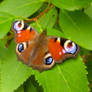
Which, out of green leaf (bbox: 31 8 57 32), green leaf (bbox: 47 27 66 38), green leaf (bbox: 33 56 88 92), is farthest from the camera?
green leaf (bbox: 31 8 57 32)

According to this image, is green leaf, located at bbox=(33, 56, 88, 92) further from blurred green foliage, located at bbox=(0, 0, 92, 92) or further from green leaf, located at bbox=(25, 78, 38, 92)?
green leaf, located at bbox=(25, 78, 38, 92)

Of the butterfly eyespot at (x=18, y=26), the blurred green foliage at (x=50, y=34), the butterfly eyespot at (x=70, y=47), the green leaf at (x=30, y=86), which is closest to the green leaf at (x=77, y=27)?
the blurred green foliage at (x=50, y=34)

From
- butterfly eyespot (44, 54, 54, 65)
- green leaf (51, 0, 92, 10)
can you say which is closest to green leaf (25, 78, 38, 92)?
butterfly eyespot (44, 54, 54, 65)

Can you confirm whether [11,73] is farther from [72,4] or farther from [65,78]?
[72,4]

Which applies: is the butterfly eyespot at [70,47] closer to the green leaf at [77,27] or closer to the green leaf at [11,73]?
the green leaf at [77,27]

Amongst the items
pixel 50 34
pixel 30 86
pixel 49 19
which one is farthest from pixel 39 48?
pixel 30 86

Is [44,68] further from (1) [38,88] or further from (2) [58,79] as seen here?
(1) [38,88]
